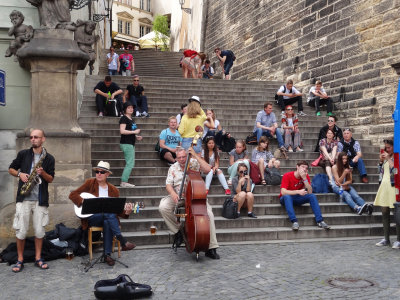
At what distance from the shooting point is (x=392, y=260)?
6570 mm

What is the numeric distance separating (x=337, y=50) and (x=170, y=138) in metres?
6.40

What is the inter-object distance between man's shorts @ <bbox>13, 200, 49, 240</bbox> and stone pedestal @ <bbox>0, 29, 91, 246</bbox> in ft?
3.21

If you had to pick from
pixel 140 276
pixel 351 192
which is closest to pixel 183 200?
pixel 140 276

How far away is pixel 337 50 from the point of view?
1406 cm

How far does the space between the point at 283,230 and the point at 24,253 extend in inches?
153

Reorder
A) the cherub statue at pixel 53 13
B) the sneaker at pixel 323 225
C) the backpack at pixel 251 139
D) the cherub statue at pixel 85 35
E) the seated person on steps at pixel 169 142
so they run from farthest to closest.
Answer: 1. the backpack at pixel 251 139
2. the seated person on steps at pixel 169 142
3. the sneaker at pixel 323 225
4. the cherub statue at pixel 85 35
5. the cherub statue at pixel 53 13

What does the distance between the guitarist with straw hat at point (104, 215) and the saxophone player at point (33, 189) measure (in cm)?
40

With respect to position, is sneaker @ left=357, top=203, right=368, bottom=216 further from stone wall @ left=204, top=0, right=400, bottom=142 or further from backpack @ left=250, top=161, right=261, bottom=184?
stone wall @ left=204, top=0, right=400, bottom=142

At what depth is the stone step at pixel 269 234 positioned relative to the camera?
757 cm

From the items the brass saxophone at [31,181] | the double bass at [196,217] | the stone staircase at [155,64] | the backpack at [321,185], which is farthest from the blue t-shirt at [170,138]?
the stone staircase at [155,64]

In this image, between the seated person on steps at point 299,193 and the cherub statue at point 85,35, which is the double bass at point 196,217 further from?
the cherub statue at point 85,35

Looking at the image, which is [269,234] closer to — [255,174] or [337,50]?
[255,174]

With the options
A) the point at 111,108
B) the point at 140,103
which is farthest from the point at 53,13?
the point at 140,103

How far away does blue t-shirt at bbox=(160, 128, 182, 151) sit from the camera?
10070 millimetres
